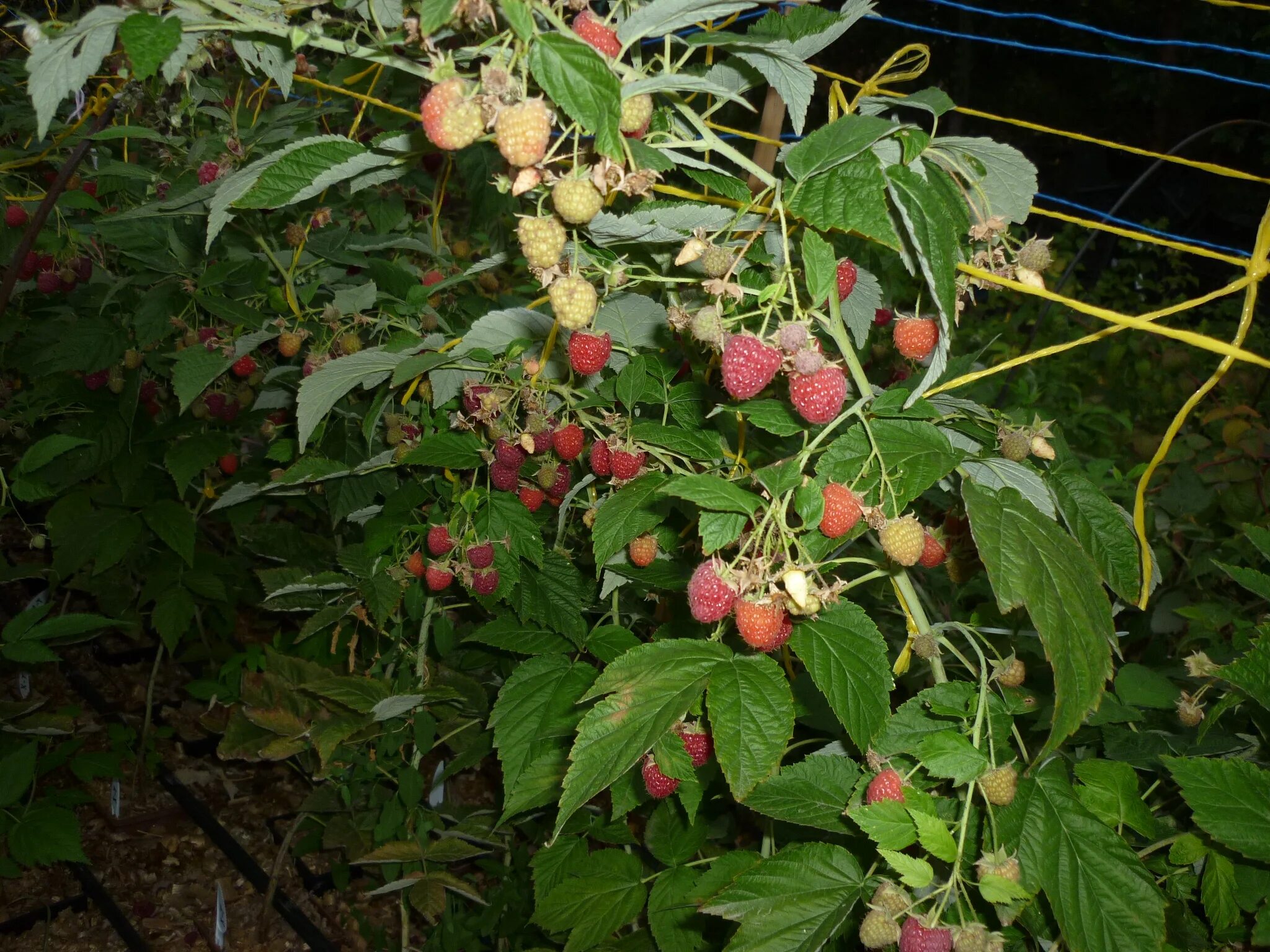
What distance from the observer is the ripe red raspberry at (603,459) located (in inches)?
39.5

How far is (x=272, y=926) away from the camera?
6.54ft

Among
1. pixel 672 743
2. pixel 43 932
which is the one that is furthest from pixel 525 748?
pixel 43 932

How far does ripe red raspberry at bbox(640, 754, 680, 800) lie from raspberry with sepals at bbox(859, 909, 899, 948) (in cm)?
25

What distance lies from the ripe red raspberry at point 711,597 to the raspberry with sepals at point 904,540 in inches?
5.1

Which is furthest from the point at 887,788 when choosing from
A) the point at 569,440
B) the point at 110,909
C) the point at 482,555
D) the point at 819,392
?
the point at 110,909

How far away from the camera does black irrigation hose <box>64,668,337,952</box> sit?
5.58 ft

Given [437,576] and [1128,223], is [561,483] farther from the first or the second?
[1128,223]

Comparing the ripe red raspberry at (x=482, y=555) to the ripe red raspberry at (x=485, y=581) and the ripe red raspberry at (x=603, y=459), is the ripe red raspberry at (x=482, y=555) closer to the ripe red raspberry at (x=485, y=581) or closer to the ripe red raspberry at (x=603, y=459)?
the ripe red raspberry at (x=485, y=581)

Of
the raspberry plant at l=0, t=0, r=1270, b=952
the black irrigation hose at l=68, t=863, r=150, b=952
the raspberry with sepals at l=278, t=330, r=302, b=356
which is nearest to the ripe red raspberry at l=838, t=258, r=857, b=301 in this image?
the raspberry plant at l=0, t=0, r=1270, b=952

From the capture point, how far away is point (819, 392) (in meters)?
0.67

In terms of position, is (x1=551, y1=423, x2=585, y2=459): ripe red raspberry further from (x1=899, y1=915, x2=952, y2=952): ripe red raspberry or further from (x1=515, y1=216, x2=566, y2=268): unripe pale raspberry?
(x1=899, y1=915, x2=952, y2=952): ripe red raspberry

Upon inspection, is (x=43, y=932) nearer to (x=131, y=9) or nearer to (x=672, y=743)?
(x=672, y=743)

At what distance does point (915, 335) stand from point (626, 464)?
0.34m

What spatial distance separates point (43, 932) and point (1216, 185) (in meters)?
8.22
